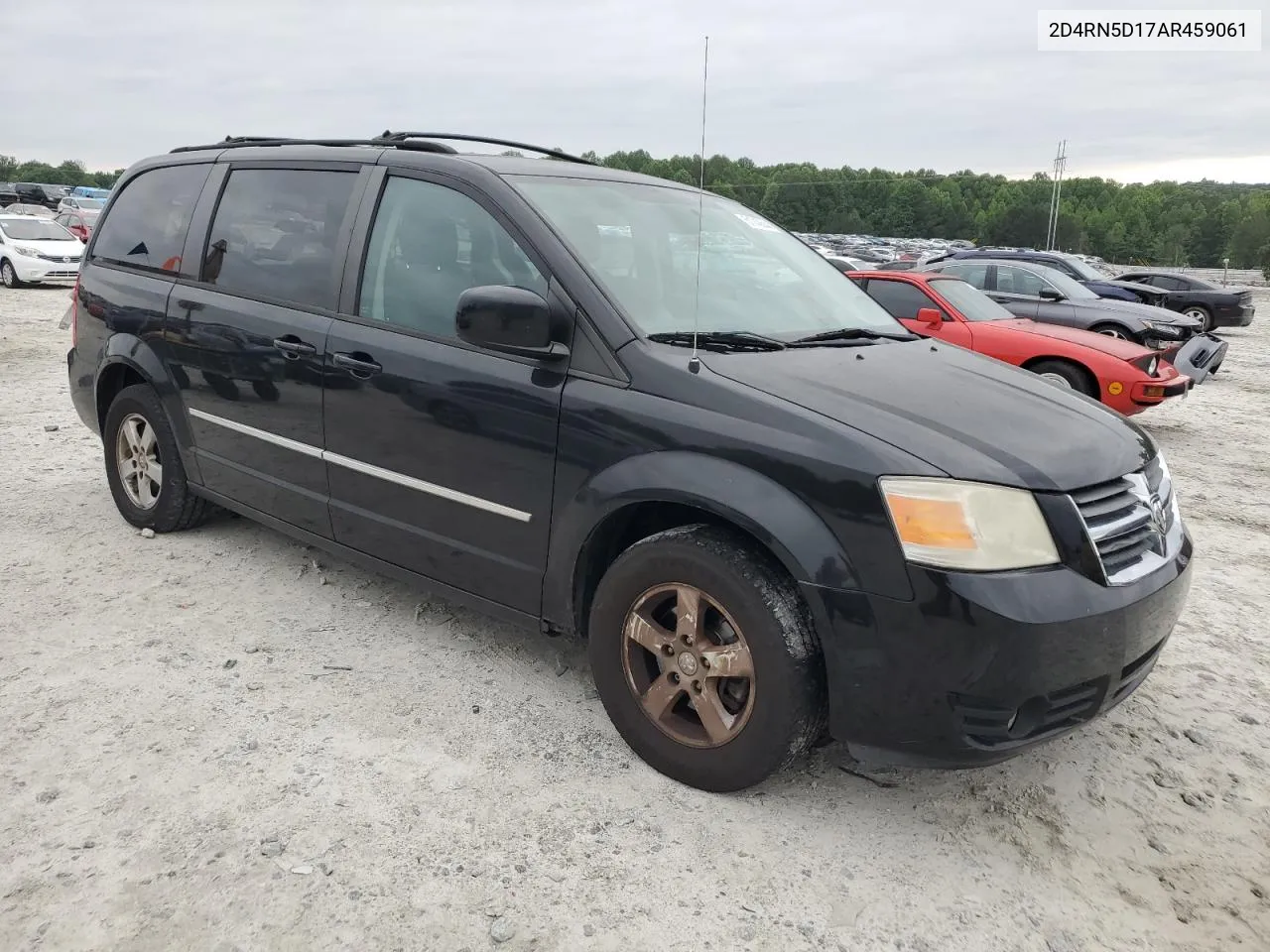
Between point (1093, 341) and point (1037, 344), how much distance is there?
54 cm

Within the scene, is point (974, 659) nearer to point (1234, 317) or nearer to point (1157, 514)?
point (1157, 514)

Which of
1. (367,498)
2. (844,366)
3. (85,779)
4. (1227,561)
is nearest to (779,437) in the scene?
(844,366)

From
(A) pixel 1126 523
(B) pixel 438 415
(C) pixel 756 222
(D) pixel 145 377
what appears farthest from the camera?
(D) pixel 145 377

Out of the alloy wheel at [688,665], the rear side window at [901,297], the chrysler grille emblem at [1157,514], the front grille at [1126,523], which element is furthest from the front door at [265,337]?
the rear side window at [901,297]

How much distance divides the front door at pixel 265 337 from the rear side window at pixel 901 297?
243 inches

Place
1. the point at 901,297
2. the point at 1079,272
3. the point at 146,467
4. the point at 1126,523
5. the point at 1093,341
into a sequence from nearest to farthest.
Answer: the point at 1126,523, the point at 146,467, the point at 1093,341, the point at 901,297, the point at 1079,272

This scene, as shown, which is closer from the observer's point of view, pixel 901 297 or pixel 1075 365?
pixel 1075 365

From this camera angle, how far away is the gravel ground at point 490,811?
7.63 ft

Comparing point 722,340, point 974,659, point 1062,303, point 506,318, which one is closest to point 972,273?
point 1062,303

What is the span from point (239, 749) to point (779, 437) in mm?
1929

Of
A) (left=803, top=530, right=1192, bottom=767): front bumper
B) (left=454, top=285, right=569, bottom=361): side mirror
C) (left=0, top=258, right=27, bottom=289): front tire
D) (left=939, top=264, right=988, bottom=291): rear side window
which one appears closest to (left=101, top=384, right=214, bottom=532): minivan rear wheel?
(left=454, top=285, right=569, bottom=361): side mirror

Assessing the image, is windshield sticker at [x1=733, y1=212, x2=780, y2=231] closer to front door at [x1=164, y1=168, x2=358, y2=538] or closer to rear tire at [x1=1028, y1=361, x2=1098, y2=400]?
front door at [x1=164, y1=168, x2=358, y2=538]

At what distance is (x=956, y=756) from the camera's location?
247 centimetres

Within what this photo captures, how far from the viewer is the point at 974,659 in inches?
93.0
